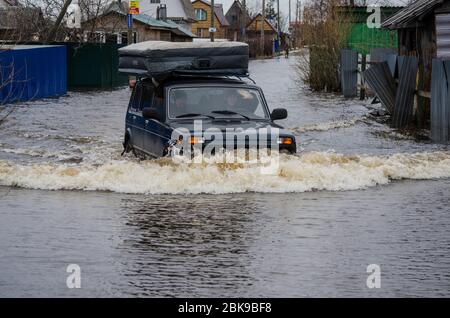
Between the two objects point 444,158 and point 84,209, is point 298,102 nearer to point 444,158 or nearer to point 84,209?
point 444,158

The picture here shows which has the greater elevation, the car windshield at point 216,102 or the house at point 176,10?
the house at point 176,10

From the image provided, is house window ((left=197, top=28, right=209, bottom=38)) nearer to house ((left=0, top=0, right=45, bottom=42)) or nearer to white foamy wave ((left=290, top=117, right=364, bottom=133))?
house ((left=0, top=0, right=45, bottom=42))

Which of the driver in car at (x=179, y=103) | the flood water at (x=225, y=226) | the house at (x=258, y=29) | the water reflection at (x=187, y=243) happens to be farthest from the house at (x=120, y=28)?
the house at (x=258, y=29)

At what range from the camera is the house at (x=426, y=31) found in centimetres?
2692

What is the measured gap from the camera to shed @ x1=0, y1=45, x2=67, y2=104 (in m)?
34.1

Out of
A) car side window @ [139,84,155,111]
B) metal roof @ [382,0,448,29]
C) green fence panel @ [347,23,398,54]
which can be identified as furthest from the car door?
green fence panel @ [347,23,398,54]

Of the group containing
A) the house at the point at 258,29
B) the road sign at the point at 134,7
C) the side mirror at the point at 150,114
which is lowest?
the side mirror at the point at 150,114

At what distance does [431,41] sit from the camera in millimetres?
28578

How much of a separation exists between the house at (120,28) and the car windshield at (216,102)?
122ft

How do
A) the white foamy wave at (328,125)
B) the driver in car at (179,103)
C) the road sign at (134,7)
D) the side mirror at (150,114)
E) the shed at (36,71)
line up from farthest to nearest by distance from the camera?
the road sign at (134,7)
the shed at (36,71)
the white foamy wave at (328,125)
the driver in car at (179,103)
the side mirror at (150,114)

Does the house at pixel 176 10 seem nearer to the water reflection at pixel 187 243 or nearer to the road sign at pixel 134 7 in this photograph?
the road sign at pixel 134 7

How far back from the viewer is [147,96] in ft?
56.3

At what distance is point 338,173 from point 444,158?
3.47 m

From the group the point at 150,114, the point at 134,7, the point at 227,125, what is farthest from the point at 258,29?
the point at 227,125
